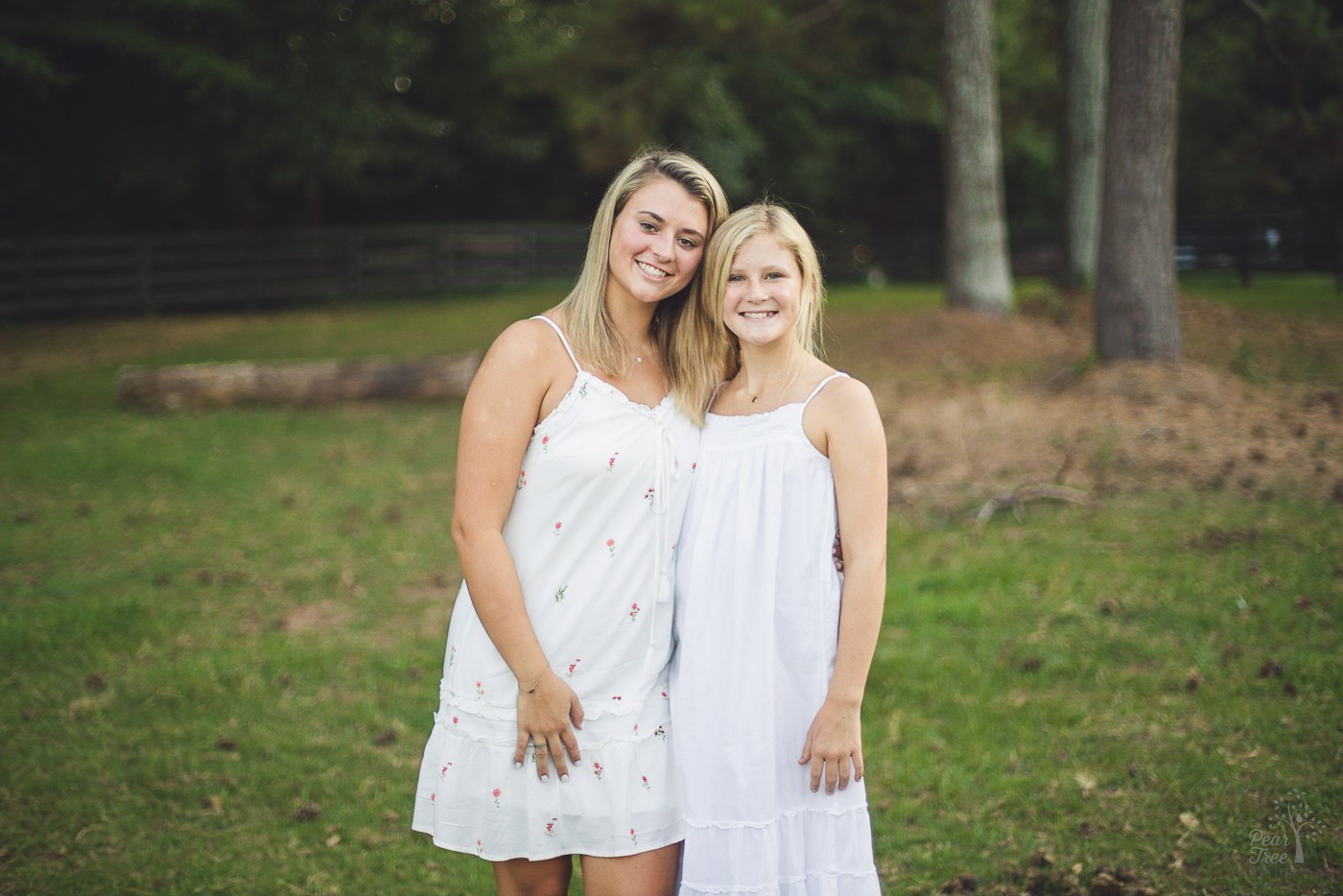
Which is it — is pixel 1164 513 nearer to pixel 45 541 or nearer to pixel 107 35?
pixel 45 541

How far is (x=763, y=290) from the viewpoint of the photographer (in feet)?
8.13

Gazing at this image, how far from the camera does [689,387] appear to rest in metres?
2.56

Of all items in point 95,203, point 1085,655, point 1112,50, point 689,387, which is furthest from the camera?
point 95,203

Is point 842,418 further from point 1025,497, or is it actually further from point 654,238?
point 1025,497

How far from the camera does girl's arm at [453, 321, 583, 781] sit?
2293 millimetres

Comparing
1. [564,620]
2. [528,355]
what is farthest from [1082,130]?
[564,620]

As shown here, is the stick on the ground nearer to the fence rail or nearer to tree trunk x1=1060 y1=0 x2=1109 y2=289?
tree trunk x1=1060 y1=0 x2=1109 y2=289

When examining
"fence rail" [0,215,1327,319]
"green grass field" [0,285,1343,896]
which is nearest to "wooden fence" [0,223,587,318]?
"fence rail" [0,215,1327,319]

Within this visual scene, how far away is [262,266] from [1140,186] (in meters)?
15.3

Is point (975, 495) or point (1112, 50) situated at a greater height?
point (1112, 50)

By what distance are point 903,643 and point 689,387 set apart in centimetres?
269

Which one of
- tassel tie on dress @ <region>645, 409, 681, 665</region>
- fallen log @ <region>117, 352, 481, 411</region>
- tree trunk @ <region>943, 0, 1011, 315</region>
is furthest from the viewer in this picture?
tree trunk @ <region>943, 0, 1011, 315</region>

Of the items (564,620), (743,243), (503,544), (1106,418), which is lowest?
(1106,418)

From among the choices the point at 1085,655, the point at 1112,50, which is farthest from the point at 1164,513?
the point at 1112,50
